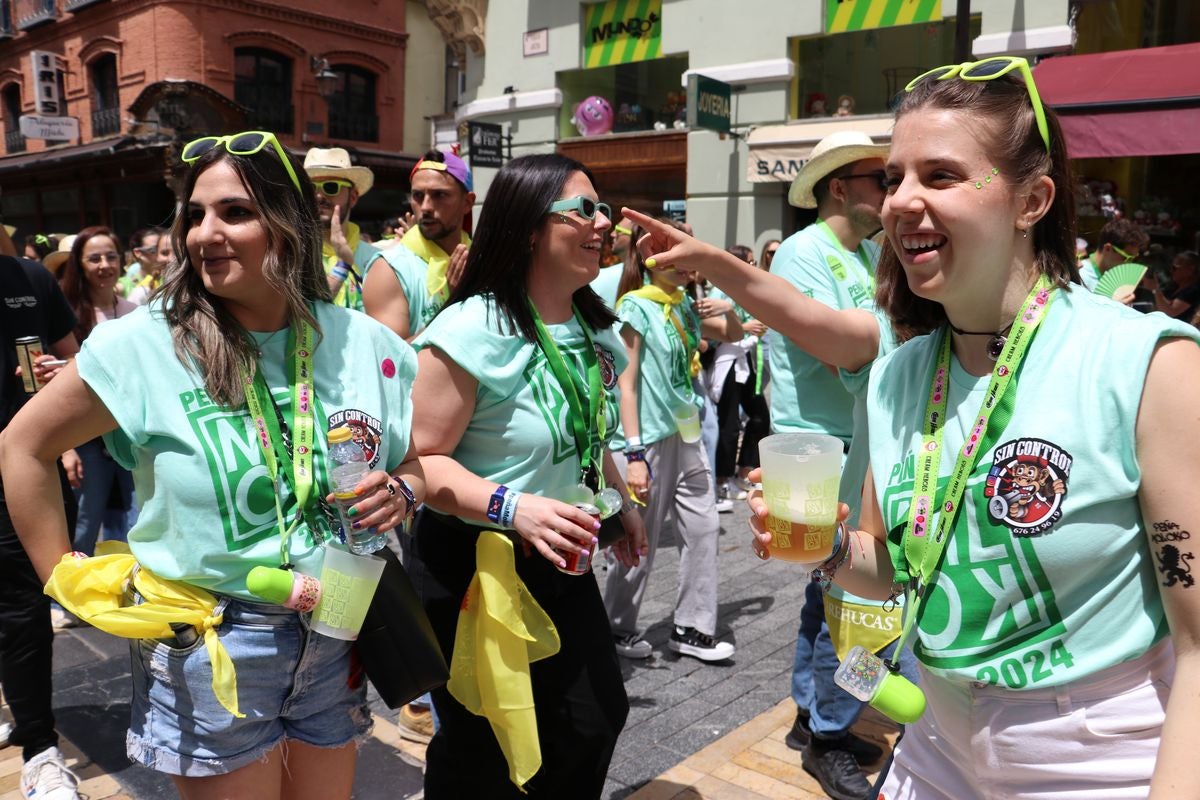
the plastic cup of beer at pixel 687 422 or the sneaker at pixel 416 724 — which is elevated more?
the plastic cup of beer at pixel 687 422

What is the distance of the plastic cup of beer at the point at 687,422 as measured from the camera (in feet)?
15.8

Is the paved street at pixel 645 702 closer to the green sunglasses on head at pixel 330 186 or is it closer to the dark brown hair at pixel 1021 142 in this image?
the dark brown hair at pixel 1021 142

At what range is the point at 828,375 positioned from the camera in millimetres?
3369

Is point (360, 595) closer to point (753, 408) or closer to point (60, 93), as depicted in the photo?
point (753, 408)

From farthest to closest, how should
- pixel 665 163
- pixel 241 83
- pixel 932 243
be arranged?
1. pixel 241 83
2. pixel 665 163
3. pixel 932 243

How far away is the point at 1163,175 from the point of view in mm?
10742

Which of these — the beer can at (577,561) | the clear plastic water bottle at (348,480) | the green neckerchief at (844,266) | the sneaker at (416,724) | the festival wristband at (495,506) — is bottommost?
the sneaker at (416,724)

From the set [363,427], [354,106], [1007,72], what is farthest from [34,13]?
[1007,72]

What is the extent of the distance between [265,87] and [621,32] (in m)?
11.6

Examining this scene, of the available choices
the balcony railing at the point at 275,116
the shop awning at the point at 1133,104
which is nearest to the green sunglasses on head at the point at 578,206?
the shop awning at the point at 1133,104

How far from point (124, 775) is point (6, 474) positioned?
1917 mm

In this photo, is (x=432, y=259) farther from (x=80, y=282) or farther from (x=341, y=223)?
(x=80, y=282)

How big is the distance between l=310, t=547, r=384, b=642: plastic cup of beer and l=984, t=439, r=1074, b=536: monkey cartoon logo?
1.31m

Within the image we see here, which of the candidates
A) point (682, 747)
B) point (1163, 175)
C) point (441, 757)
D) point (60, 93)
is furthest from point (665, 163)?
point (60, 93)
